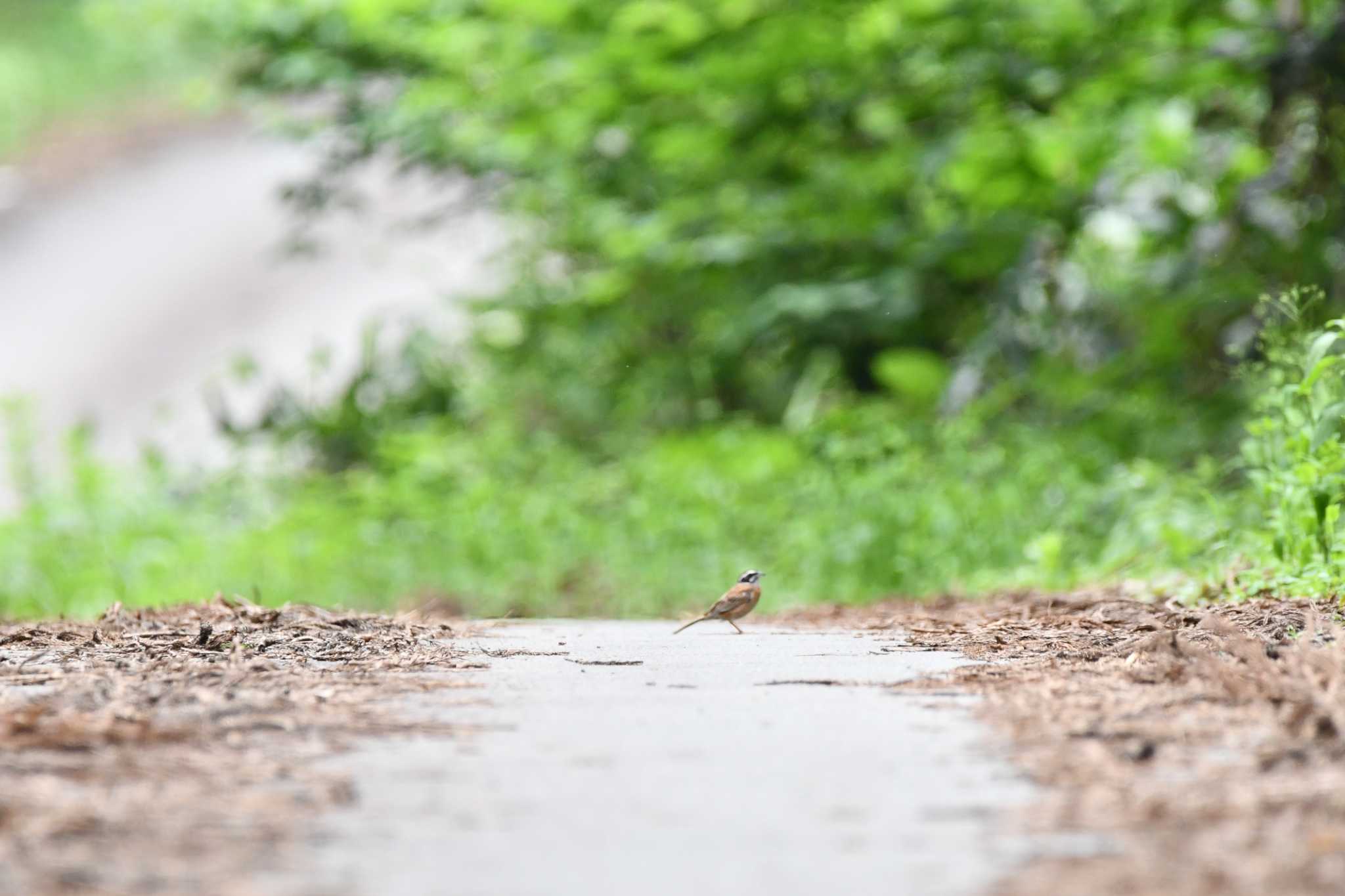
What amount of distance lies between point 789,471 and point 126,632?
4665mm

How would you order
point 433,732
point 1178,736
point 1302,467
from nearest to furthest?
Result: point 1178,736, point 433,732, point 1302,467

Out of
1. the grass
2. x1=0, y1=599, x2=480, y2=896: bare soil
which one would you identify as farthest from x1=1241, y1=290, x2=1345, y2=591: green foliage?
the grass

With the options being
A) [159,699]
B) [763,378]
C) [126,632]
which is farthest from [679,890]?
[763,378]

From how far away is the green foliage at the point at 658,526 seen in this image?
6.93m

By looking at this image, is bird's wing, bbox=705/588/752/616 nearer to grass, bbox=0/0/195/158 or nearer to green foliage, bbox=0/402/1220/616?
green foliage, bbox=0/402/1220/616

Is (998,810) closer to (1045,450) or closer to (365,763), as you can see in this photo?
(365,763)

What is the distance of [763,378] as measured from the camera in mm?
11109

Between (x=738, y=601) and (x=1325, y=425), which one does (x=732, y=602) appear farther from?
(x=1325, y=425)

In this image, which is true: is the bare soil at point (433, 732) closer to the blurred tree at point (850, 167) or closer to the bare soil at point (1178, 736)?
the bare soil at point (1178, 736)

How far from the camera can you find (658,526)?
787cm

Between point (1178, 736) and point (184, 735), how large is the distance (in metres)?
1.61

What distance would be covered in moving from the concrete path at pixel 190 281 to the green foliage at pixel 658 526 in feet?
10.2

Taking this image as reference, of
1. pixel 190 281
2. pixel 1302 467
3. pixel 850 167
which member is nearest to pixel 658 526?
pixel 850 167

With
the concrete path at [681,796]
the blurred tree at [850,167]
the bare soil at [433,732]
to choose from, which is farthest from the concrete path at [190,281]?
the concrete path at [681,796]
